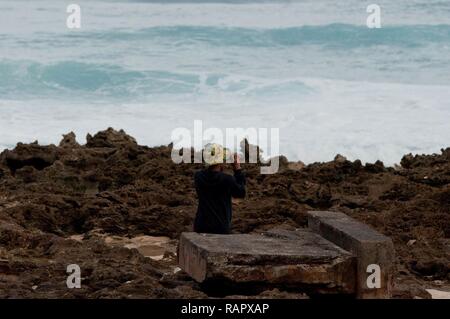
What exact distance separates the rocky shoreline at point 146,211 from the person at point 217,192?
46 cm

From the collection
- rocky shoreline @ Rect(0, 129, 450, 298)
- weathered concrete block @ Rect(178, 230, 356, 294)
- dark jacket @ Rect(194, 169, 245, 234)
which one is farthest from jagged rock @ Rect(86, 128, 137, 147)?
weathered concrete block @ Rect(178, 230, 356, 294)

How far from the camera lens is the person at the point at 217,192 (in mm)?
8367

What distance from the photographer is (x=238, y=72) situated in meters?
30.9

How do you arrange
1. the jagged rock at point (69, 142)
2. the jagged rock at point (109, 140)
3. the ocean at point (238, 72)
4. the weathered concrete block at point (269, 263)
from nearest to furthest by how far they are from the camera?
the weathered concrete block at point (269, 263) < the jagged rock at point (69, 142) < the jagged rock at point (109, 140) < the ocean at point (238, 72)

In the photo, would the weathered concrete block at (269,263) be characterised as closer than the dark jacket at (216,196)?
Yes

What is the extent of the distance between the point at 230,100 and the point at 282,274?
65.8 ft

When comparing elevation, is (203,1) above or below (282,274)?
above

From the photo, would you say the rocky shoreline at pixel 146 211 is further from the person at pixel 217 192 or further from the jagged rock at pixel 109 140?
the person at pixel 217 192

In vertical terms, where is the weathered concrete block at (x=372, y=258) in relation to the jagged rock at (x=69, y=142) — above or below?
below

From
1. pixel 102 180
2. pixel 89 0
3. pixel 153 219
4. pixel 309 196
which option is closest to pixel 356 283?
pixel 153 219

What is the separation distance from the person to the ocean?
11514mm

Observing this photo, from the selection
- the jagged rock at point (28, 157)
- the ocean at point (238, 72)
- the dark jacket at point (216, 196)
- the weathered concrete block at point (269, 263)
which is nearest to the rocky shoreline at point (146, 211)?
the jagged rock at point (28, 157)

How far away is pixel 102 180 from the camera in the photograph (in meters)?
13.3
